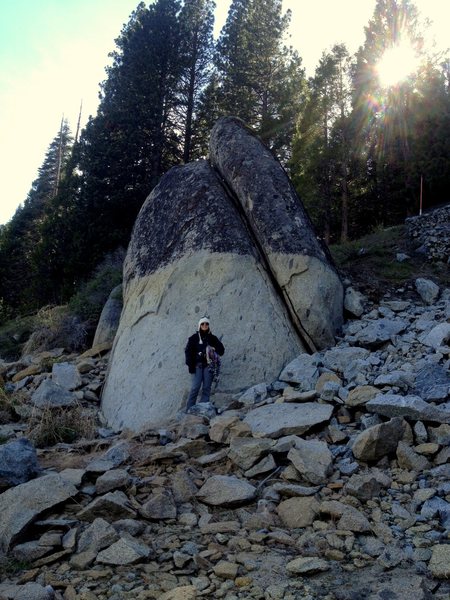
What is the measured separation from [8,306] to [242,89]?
14.2 meters

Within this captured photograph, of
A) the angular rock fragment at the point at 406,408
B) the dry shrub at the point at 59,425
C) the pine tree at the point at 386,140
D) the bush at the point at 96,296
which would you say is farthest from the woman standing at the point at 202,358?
the pine tree at the point at 386,140

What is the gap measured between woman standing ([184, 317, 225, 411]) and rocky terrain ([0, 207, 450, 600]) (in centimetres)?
39

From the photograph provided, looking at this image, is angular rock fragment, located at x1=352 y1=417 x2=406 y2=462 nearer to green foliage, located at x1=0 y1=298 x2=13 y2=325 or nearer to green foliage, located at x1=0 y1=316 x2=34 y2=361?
green foliage, located at x1=0 y1=316 x2=34 y2=361

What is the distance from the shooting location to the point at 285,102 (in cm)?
2347

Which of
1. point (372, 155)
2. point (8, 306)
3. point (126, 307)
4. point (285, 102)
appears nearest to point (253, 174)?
point (126, 307)

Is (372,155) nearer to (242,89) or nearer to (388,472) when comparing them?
(242,89)

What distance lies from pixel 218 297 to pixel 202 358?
120 centimetres

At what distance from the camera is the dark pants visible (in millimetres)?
7645

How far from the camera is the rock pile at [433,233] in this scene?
12947mm

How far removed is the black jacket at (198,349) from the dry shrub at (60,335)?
5.41 m

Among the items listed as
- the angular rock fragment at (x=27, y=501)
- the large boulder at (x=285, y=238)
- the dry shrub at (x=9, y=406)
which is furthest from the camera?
the large boulder at (x=285, y=238)

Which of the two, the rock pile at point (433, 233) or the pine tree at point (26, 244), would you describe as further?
the pine tree at point (26, 244)

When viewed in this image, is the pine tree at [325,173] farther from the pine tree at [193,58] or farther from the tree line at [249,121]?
the pine tree at [193,58]

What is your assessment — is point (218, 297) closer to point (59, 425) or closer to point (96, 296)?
point (59, 425)
